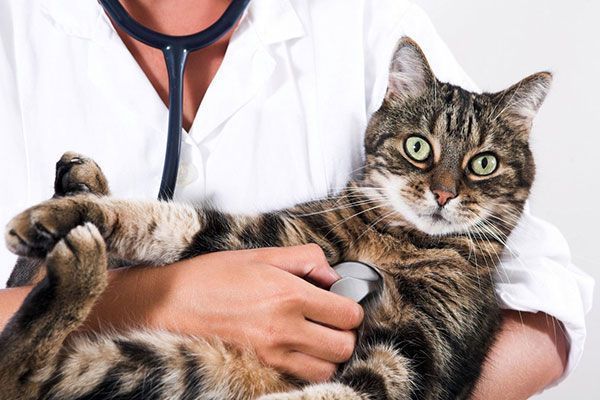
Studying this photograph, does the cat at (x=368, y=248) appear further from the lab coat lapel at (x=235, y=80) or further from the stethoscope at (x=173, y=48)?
the lab coat lapel at (x=235, y=80)

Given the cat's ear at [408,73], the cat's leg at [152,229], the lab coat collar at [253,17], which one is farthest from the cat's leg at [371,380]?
the lab coat collar at [253,17]

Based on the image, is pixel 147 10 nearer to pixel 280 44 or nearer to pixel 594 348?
pixel 280 44

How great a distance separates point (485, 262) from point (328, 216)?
227mm

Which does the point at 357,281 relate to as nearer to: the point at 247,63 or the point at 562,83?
the point at 247,63

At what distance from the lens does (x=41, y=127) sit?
3.67ft

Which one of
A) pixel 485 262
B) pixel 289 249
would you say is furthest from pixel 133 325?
pixel 485 262

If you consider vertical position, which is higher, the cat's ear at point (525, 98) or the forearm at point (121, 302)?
the cat's ear at point (525, 98)

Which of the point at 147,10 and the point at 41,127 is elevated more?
the point at 147,10

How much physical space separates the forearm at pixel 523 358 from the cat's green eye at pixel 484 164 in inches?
8.1

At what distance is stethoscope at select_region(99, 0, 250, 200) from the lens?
994 mm

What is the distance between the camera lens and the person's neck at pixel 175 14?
1197mm

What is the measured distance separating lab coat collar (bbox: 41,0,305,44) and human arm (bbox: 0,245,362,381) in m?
0.38

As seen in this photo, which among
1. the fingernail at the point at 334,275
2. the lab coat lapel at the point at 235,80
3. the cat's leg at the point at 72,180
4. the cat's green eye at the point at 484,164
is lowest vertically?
the fingernail at the point at 334,275

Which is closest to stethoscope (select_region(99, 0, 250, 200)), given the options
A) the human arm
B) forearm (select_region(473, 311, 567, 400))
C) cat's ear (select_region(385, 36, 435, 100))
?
the human arm
